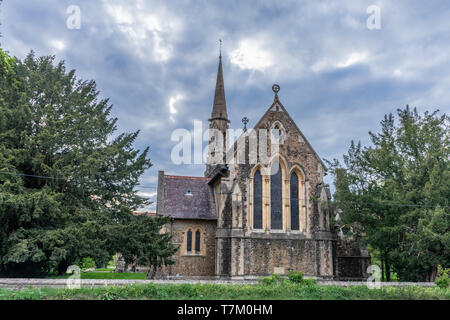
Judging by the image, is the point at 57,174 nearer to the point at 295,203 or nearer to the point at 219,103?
the point at 295,203

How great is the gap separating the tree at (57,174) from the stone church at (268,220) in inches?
187

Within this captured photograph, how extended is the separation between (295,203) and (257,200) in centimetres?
280

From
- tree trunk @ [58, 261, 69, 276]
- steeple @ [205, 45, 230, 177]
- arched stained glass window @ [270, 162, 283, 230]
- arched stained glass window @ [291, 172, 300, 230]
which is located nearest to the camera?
tree trunk @ [58, 261, 69, 276]

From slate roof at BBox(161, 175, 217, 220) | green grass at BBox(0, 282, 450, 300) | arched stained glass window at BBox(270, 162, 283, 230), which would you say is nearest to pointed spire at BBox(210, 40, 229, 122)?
slate roof at BBox(161, 175, 217, 220)

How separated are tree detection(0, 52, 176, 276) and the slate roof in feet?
12.5

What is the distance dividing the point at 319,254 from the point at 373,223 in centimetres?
401

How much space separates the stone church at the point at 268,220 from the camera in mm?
23656

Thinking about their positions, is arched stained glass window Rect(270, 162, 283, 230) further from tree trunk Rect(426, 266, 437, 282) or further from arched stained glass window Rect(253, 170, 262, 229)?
tree trunk Rect(426, 266, 437, 282)

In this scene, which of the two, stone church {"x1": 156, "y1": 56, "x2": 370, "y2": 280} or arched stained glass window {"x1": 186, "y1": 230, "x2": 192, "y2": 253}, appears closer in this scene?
stone church {"x1": 156, "y1": 56, "x2": 370, "y2": 280}

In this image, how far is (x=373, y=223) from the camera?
23.3 meters

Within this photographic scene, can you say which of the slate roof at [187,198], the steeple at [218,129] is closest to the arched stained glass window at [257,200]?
the slate roof at [187,198]

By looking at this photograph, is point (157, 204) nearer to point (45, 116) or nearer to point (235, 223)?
point (235, 223)

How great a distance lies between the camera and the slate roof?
89.2 ft
